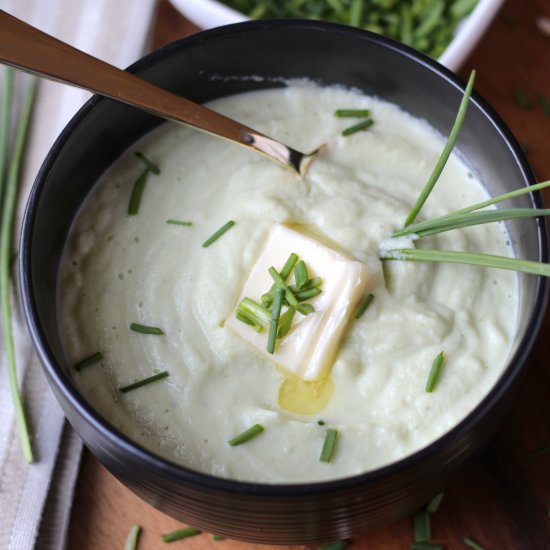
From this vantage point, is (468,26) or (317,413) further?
(468,26)

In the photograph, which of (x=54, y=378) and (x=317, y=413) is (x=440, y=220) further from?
(x=54, y=378)

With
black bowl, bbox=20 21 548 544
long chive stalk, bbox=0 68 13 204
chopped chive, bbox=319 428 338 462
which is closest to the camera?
black bowl, bbox=20 21 548 544

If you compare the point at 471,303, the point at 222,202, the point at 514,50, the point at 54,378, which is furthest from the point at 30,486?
the point at 514,50

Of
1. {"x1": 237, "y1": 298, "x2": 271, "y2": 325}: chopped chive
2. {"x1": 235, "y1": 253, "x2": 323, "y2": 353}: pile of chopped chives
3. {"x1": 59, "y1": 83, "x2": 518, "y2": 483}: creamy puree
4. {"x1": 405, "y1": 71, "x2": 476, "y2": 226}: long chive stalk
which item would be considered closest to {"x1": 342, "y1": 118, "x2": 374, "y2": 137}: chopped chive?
{"x1": 59, "y1": 83, "x2": 518, "y2": 483}: creamy puree

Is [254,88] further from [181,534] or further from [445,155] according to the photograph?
[181,534]

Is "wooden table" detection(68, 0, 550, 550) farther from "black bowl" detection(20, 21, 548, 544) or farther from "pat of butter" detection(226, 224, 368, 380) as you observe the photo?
"pat of butter" detection(226, 224, 368, 380)

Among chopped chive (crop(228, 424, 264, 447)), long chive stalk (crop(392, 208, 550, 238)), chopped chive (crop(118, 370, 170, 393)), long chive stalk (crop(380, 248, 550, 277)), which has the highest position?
long chive stalk (crop(392, 208, 550, 238))

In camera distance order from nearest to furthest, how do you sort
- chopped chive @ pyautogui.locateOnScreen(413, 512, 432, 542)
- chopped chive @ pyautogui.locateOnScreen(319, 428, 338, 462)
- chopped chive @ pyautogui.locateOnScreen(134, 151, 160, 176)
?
chopped chive @ pyautogui.locateOnScreen(319, 428, 338, 462)
chopped chive @ pyautogui.locateOnScreen(413, 512, 432, 542)
chopped chive @ pyautogui.locateOnScreen(134, 151, 160, 176)

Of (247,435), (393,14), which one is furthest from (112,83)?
(393,14)

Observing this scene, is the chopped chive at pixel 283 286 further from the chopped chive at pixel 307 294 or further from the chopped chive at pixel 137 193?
the chopped chive at pixel 137 193
